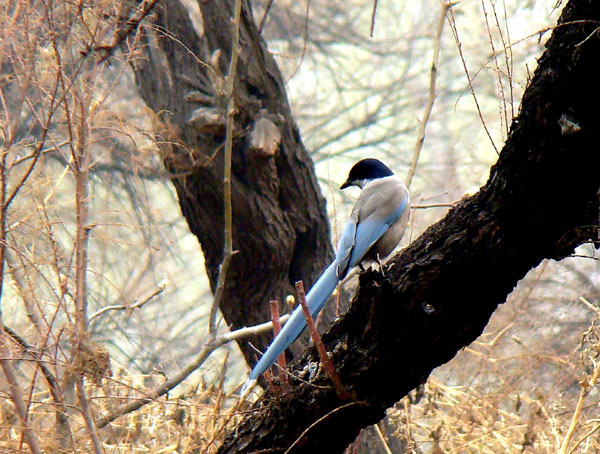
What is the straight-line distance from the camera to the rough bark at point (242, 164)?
156 inches

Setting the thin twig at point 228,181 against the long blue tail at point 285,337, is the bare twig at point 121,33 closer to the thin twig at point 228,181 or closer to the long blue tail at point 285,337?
the thin twig at point 228,181

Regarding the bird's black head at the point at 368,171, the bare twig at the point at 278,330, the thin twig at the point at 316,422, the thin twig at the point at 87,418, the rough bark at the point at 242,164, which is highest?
the rough bark at the point at 242,164

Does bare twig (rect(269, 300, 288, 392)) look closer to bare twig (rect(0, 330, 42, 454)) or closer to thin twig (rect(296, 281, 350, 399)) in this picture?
thin twig (rect(296, 281, 350, 399))

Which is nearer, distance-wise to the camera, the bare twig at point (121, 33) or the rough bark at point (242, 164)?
the bare twig at point (121, 33)

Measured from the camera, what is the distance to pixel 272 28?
7.09m


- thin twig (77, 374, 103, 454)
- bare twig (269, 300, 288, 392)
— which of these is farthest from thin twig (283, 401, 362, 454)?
A: thin twig (77, 374, 103, 454)

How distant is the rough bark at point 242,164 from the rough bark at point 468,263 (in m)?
1.79

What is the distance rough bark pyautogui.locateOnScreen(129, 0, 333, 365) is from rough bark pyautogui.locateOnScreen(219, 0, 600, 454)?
179 cm

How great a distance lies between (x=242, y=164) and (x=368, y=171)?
0.99m

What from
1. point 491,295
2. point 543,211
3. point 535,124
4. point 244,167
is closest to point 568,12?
point 535,124

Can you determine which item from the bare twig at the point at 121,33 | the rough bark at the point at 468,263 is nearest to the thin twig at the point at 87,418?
the rough bark at the point at 468,263

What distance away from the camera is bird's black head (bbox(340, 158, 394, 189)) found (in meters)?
3.17

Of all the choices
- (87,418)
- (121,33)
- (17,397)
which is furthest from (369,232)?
(121,33)

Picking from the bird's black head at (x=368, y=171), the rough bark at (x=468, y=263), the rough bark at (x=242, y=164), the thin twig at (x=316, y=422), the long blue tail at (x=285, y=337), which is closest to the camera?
the rough bark at (x=468, y=263)
